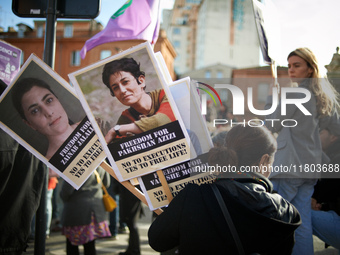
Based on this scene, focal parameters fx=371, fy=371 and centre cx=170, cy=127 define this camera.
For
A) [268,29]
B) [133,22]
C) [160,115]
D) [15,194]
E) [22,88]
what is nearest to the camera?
[160,115]

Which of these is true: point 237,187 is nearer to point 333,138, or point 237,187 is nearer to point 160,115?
point 160,115

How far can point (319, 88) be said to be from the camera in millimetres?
3299

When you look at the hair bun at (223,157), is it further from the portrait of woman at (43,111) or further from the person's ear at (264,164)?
the portrait of woman at (43,111)

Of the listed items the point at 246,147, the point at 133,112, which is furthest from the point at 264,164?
the point at 133,112

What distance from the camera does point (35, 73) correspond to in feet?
8.45

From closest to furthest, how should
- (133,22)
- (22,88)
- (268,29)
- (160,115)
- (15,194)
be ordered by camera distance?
(160,115) < (22,88) < (15,194) < (268,29) < (133,22)

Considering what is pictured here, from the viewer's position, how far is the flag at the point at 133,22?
340 cm

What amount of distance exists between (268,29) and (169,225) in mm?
2001

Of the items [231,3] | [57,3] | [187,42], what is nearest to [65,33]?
[231,3]

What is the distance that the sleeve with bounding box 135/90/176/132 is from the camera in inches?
92.2

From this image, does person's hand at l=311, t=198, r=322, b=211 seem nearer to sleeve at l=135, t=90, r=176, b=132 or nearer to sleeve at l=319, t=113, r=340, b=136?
sleeve at l=319, t=113, r=340, b=136

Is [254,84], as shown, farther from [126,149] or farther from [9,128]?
[9,128]

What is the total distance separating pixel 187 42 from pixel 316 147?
68.2 m

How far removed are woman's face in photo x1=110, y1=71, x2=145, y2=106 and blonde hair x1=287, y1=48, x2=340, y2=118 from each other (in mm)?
1709
